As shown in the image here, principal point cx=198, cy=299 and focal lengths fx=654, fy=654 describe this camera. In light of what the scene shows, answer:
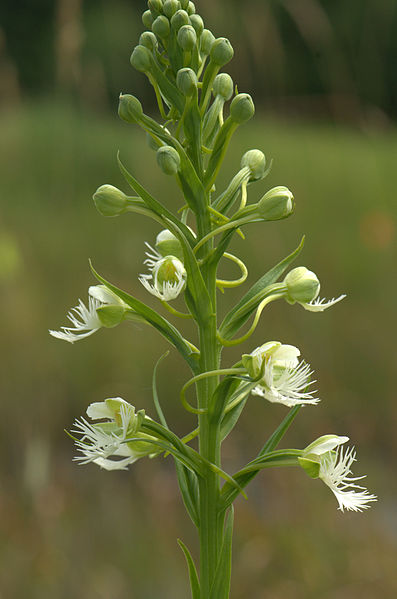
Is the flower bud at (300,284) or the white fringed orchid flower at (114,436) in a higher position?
the flower bud at (300,284)

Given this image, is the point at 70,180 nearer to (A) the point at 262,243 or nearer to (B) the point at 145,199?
(A) the point at 262,243

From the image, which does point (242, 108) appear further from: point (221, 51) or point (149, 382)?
point (149, 382)

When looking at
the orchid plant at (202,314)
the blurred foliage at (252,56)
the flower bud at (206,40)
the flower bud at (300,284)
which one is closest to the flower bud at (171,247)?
the orchid plant at (202,314)

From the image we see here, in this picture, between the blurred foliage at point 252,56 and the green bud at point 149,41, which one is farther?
the blurred foliage at point 252,56

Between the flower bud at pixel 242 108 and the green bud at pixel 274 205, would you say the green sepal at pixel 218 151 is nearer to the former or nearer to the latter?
the flower bud at pixel 242 108

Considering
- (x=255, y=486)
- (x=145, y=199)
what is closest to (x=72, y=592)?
(x=255, y=486)
